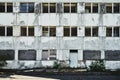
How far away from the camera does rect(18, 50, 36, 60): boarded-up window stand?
42237 millimetres

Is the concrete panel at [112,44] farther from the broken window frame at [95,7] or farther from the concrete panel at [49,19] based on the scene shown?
the concrete panel at [49,19]

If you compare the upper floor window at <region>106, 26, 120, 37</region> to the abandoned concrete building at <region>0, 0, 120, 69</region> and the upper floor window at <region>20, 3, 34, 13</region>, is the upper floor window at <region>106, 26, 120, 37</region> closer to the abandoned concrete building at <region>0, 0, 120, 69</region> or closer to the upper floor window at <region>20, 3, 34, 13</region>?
the abandoned concrete building at <region>0, 0, 120, 69</region>

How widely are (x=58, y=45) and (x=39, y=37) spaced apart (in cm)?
241

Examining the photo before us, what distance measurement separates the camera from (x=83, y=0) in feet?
141

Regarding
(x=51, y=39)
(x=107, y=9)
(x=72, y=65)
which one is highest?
(x=107, y=9)

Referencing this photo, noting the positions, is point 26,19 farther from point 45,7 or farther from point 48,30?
point 48,30

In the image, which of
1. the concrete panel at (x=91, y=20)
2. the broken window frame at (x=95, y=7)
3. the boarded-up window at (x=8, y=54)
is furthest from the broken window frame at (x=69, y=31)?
the boarded-up window at (x=8, y=54)

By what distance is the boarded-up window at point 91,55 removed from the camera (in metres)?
42.2

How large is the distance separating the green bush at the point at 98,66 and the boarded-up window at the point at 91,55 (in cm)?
61

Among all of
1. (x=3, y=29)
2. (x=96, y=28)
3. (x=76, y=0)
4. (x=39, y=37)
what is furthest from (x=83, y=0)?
(x=3, y=29)

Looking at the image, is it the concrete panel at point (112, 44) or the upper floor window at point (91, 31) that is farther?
the upper floor window at point (91, 31)

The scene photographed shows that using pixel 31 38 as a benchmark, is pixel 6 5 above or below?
above

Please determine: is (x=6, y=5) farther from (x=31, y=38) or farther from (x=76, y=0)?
(x=76, y=0)

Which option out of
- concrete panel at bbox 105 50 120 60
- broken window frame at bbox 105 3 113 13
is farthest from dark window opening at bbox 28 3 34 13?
concrete panel at bbox 105 50 120 60
